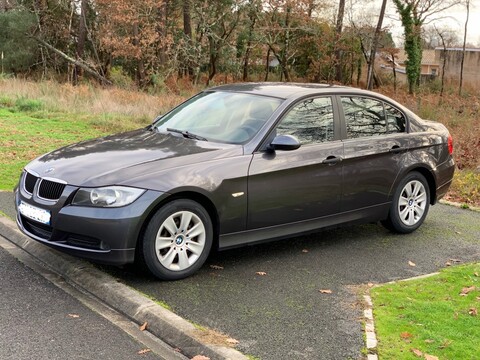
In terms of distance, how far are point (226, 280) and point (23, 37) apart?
3744cm

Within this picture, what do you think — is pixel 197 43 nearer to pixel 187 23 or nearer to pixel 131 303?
pixel 187 23

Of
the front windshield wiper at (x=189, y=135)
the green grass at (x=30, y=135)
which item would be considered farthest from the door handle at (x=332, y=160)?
the green grass at (x=30, y=135)

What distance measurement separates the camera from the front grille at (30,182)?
5082mm

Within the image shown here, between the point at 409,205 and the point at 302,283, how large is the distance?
2.36 meters

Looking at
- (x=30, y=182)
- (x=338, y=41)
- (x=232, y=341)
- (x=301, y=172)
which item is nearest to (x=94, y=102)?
(x=30, y=182)

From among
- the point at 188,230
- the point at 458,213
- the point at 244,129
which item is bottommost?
the point at 458,213

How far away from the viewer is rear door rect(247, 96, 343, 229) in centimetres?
536

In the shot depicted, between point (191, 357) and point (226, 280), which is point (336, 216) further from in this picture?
point (191, 357)

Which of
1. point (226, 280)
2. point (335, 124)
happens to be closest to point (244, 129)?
point (335, 124)

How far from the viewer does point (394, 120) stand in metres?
6.78

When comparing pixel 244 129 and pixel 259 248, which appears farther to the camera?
pixel 259 248

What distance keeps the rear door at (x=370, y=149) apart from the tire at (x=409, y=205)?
24cm

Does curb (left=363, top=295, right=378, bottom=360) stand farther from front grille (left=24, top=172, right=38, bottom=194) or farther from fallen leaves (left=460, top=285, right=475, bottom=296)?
front grille (left=24, top=172, right=38, bottom=194)

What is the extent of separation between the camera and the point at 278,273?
17.6 feet
